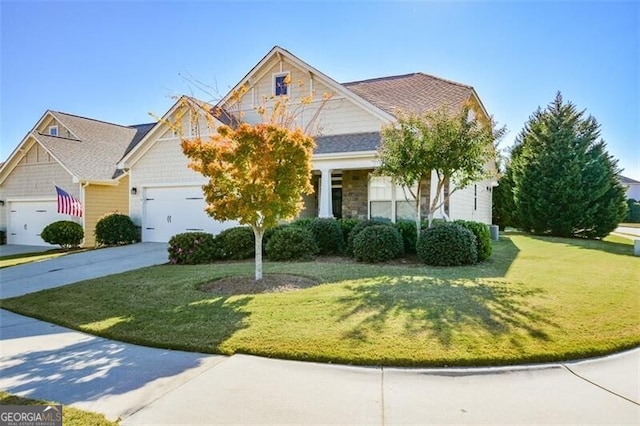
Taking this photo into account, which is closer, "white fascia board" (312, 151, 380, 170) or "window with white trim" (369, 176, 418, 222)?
"white fascia board" (312, 151, 380, 170)

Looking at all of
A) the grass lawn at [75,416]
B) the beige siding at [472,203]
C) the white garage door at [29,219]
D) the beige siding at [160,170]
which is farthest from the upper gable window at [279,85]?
the grass lawn at [75,416]

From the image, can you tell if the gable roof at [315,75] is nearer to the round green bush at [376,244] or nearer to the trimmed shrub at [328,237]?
the trimmed shrub at [328,237]

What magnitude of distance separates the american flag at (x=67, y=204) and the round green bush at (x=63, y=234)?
1.86 feet

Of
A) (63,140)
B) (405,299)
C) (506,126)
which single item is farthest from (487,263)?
(63,140)

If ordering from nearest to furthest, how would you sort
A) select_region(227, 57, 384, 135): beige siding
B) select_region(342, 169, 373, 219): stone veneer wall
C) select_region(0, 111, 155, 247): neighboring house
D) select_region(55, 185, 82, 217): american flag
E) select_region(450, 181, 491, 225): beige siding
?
select_region(227, 57, 384, 135): beige siding < select_region(342, 169, 373, 219): stone veneer wall < select_region(450, 181, 491, 225): beige siding < select_region(55, 185, 82, 217): american flag < select_region(0, 111, 155, 247): neighboring house

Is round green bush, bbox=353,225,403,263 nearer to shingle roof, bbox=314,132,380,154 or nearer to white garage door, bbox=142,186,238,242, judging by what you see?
shingle roof, bbox=314,132,380,154

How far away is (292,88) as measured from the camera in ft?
54.0

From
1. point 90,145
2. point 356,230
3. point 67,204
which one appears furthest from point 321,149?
point 90,145

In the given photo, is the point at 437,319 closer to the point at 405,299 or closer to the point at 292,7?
the point at 405,299

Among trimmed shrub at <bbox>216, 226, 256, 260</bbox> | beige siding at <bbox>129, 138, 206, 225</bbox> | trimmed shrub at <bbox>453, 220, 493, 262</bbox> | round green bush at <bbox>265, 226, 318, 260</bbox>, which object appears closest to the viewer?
trimmed shrub at <bbox>453, 220, 493, 262</bbox>

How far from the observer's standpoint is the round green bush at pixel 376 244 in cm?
1046

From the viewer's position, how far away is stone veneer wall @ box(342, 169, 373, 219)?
15234mm

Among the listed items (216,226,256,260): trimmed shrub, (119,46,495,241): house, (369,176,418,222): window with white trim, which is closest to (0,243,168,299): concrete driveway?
(216,226,256,260): trimmed shrub

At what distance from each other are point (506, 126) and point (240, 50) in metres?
9.47
